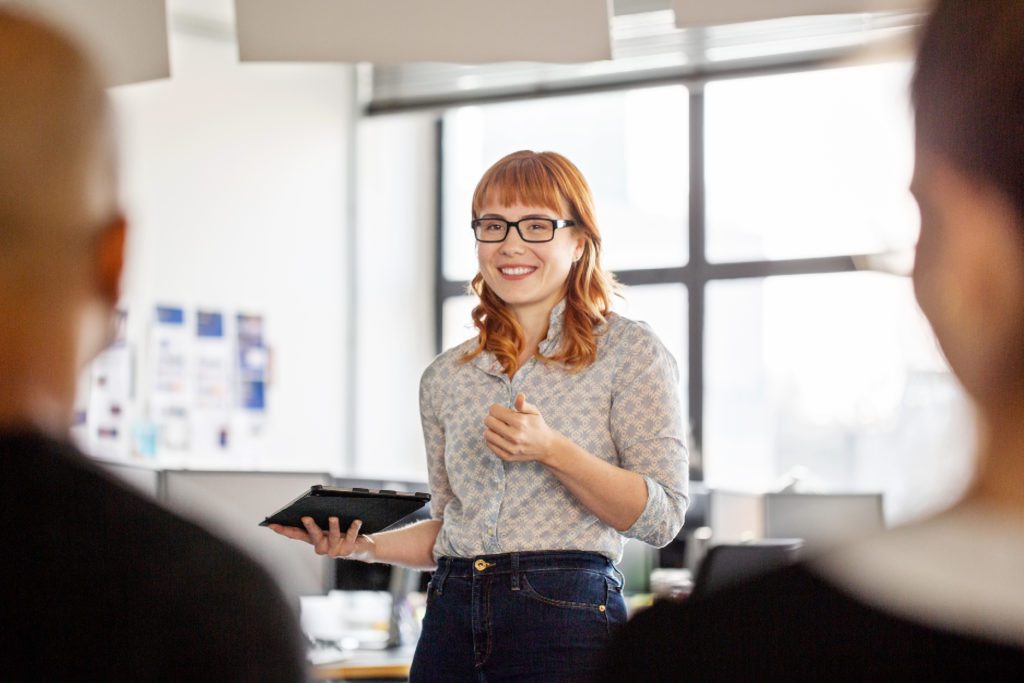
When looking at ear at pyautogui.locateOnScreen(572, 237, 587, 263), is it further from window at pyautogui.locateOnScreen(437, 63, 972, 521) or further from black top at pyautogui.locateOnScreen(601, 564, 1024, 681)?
window at pyautogui.locateOnScreen(437, 63, 972, 521)

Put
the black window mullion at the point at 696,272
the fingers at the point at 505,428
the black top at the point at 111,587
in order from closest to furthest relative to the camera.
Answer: the black top at the point at 111,587 → the fingers at the point at 505,428 → the black window mullion at the point at 696,272

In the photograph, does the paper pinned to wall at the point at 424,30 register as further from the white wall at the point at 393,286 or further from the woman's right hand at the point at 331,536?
the white wall at the point at 393,286

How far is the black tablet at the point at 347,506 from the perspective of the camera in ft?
6.44

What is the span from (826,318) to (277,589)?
636cm

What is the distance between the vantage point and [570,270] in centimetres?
206

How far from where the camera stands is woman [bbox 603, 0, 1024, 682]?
1.74ft

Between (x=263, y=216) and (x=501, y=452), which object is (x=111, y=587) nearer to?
(x=501, y=452)

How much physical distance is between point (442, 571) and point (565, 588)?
0.21m

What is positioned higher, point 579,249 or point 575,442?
point 579,249

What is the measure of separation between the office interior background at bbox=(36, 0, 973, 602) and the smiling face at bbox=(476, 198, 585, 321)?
4.23m

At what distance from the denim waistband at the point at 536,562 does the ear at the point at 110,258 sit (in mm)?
1217

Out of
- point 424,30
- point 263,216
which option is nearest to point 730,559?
point 424,30

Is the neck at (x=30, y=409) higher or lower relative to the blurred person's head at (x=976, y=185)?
lower

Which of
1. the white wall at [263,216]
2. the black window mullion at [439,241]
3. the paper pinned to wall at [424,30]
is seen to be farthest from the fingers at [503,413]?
the black window mullion at [439,241]
